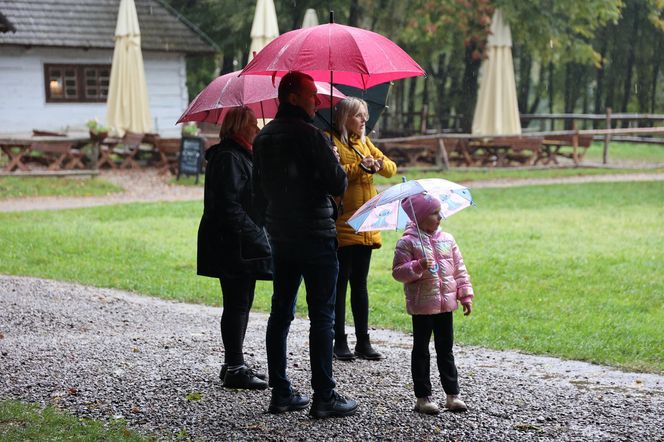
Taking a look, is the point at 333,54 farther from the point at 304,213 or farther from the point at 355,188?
the point at 355,188

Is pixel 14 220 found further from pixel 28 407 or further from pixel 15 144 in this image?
pixel 28 407

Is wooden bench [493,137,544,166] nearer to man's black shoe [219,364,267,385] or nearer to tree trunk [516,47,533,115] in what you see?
tree trunk [516,47,533,115]

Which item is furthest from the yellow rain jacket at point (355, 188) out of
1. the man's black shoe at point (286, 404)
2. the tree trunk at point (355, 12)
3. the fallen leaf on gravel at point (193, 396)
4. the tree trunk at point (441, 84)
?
the tree trunk at point (441, 84)

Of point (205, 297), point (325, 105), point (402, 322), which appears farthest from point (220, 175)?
point (205, 297)

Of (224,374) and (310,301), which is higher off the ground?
(310,301)

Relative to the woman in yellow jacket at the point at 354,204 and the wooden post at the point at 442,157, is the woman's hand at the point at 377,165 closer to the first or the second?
the woman in yellow jacket at the point at 354,204

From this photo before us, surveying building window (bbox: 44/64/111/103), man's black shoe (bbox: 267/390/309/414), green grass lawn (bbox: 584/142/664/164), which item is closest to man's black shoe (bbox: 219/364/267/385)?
man's black shoe (bbox: 267/390/309/414)

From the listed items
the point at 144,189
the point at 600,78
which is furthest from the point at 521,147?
the point at 600,78

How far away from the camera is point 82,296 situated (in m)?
9.72

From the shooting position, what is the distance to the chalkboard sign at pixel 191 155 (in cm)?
2062

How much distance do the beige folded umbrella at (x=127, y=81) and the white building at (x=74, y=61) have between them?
2952 mm

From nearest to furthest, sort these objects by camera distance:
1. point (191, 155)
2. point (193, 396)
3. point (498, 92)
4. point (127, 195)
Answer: point (193, 396), point (127, 195), point (191, 155), point (498, 92)

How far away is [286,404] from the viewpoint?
213 inches

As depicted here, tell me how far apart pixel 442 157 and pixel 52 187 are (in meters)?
9.41
